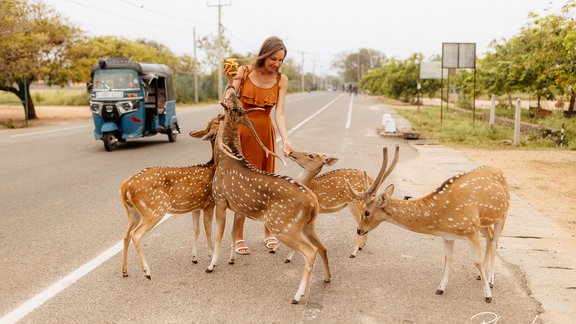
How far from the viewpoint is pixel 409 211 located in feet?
15.3

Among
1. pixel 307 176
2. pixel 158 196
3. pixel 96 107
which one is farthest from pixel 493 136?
pixel 158 196

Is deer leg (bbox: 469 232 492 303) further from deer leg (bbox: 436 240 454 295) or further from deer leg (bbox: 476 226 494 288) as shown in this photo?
deer leg (bbox: 476 226 494 288)

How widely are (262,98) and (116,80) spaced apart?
9.72 m

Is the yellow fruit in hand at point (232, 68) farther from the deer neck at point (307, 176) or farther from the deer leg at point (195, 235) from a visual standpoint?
the deer leg at point (195, 235)

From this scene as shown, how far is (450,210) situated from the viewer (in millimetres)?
4586

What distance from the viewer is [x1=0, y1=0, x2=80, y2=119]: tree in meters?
20.8

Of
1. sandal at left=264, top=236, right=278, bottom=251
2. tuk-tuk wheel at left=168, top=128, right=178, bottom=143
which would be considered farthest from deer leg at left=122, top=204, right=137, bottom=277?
tuk-tuk wheel at left=168, top=128, right=178, bottom=143

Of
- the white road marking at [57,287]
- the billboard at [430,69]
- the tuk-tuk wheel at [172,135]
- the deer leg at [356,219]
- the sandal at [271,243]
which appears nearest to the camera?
the white road marking at [57,287]

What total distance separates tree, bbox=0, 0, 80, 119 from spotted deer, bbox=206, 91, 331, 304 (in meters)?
17.9

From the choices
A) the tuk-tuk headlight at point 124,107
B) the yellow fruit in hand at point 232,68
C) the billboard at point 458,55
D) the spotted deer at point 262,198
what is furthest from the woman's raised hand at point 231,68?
the billboard at point 458,55

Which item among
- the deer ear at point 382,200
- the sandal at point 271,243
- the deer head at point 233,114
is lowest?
the sandal at point 271,243

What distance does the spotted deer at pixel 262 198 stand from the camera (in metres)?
4.55

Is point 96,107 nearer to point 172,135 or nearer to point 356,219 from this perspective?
point 172,135

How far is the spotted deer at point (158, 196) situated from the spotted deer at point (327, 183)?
92 cm
